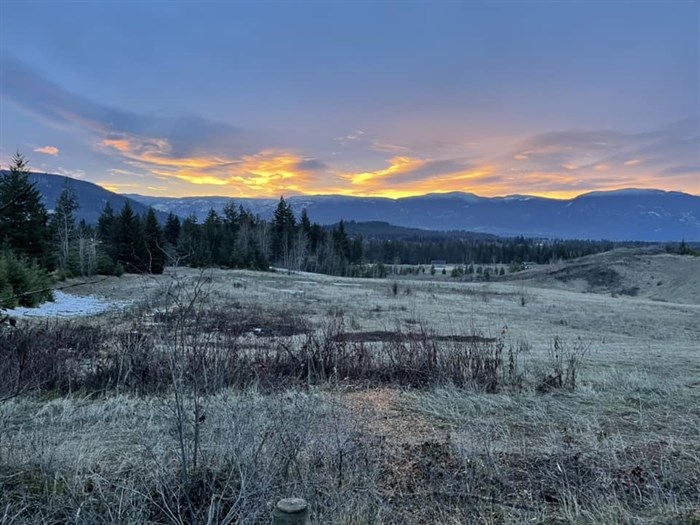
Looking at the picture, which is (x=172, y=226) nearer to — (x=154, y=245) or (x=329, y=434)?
(x=154, y=245)

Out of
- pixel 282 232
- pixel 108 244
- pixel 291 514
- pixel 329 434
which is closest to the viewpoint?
pixel 291 514

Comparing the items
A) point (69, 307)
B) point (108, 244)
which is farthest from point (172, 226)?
point (69, 307)

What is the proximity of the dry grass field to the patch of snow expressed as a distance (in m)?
10.1

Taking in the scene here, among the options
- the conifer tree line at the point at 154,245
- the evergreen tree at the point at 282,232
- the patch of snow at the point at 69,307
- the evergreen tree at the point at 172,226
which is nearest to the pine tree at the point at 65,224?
the conifer tree line at the point at 154,245

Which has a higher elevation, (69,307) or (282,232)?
(282,232)

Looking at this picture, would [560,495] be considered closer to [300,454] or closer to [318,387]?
[300,454]

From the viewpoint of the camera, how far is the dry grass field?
344 centimetres

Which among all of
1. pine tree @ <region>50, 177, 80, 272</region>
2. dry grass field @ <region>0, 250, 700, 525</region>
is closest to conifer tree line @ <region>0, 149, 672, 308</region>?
pine tree @ <region>50, 177, 80, 272</region>

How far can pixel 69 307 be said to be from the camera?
21.5 meters

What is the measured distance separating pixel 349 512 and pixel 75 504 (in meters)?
1.97

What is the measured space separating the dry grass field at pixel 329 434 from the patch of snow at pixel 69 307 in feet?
33.2

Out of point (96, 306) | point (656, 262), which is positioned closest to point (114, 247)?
point (96, 306)

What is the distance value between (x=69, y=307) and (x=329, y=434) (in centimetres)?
2137

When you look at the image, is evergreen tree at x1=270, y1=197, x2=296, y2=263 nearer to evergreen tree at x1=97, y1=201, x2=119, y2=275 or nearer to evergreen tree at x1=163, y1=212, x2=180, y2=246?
→ evergreen tree at x1=163, y1=212, x2=180, y2=246
